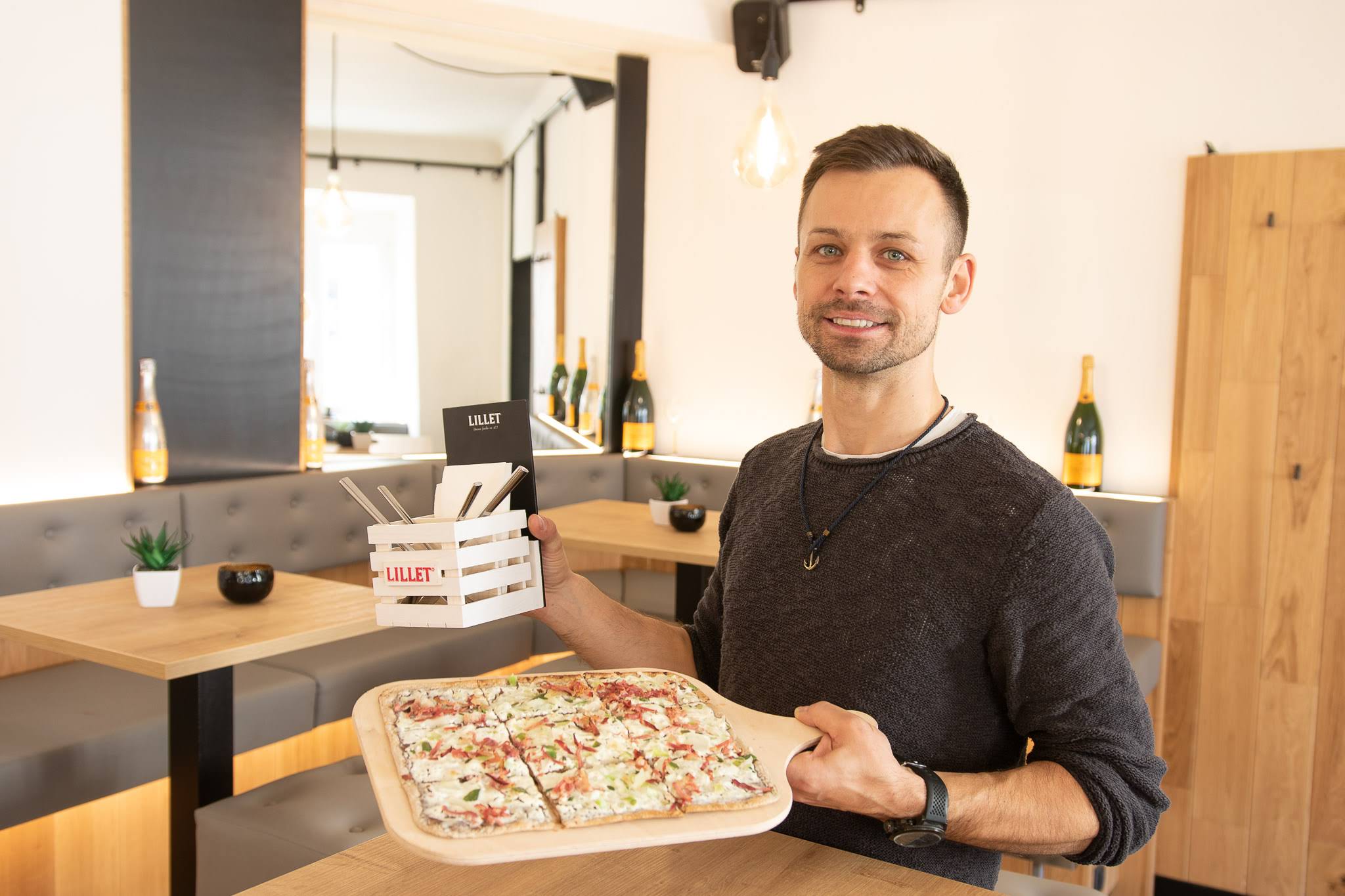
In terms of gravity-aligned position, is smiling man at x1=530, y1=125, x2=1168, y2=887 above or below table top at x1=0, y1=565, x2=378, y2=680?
above

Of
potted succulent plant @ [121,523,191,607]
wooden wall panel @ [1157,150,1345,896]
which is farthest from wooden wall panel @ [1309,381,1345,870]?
potted succulent plant @ [121,523,191,607]

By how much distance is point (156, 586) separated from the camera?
2354 millimetres

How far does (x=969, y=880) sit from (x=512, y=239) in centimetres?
407

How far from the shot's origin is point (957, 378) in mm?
3943

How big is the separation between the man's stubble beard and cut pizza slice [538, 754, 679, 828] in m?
0.54

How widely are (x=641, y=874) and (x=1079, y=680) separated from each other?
504 mm

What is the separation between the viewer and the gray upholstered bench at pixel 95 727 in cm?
242

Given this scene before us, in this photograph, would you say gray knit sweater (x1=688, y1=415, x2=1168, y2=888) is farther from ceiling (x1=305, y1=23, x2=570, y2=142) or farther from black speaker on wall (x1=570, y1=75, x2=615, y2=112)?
black speaker on wall (x1=570, y1=75, x2=615, y2=112)

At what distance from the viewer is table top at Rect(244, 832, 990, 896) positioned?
42.7 inches

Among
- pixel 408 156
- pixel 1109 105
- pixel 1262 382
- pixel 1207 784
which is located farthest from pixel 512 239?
pixel 1207 784

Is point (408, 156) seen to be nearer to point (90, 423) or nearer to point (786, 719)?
point (90, 423)

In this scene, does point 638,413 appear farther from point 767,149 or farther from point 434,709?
point 434,709

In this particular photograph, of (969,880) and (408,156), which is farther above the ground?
(408,156)

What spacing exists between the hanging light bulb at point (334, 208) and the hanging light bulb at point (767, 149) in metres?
1.65
